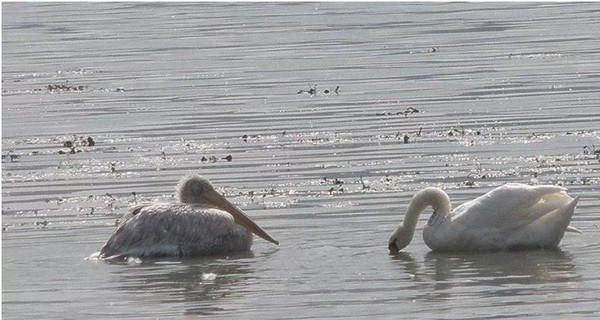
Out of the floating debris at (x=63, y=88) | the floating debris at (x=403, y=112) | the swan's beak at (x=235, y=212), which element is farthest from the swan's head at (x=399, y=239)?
the floating debris at (x=63, y=88)

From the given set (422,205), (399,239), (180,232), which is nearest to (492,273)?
(399,239)

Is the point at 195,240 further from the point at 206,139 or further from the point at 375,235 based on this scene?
the point at 206,139

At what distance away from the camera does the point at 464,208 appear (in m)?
13.2

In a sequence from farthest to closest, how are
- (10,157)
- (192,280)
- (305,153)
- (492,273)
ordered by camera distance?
1. (10,157)
2. (305,153)
3. (192,280)
4. (492,273)

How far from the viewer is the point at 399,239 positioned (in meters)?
13.0

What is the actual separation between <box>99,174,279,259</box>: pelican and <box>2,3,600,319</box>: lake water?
18 cm

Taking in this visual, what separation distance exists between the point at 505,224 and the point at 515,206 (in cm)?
15

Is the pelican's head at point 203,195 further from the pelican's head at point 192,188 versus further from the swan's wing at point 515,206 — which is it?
the swan's wing at point 515,206

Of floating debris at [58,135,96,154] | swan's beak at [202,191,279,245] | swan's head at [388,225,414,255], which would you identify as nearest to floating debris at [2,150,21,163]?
floating debris at [58,135,96,154]

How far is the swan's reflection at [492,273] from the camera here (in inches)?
433

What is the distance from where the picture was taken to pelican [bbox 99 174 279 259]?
13.3m

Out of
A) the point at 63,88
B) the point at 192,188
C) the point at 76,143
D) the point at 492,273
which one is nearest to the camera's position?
the point at 492,273

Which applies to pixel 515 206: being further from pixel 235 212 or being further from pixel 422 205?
pixel 235 212

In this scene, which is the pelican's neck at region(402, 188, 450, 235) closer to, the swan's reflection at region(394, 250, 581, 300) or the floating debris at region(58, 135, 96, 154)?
the swan's reflection at region(394, 250, 581, 300)
